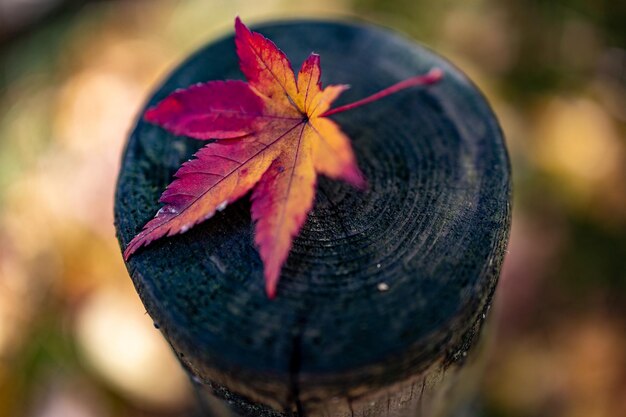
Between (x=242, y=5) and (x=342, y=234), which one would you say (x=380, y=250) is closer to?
(x=342, y=234)

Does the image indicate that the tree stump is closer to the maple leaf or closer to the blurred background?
the maple leaf

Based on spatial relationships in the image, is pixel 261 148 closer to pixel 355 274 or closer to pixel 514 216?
pixel 355 274

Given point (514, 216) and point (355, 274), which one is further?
point (514, 216)

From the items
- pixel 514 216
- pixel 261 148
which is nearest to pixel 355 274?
pixel 261 148

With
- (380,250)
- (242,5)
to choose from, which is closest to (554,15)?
(242,5)

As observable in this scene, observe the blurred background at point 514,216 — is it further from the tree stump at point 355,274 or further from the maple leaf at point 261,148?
the maple leaf at point 261,148

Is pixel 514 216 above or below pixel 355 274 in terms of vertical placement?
above

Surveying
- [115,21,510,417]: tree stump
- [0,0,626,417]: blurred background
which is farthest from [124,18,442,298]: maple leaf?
[0,0,626,417]: blurred background

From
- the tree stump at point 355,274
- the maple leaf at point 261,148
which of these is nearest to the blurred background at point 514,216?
the tree stump at point 355,274
